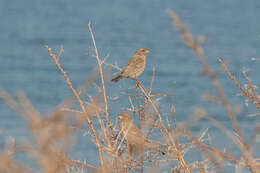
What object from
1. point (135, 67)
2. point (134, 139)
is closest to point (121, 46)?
point (135, 67)

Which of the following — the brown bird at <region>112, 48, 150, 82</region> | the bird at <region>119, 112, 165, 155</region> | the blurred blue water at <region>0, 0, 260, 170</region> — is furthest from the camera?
the blurred blue water at <region>0, 0, 260, 170</region>

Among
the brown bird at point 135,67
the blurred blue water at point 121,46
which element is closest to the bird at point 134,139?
the blurred blue water at point 121,46

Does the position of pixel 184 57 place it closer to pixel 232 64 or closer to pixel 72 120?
pixel 232 64

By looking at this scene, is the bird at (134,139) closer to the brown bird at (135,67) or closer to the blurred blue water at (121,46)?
the blurred blue water at (121,46)

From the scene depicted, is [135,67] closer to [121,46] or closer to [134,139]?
[134,139]

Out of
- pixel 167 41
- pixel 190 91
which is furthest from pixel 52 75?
pixel 167 41

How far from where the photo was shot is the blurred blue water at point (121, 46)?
1409 centimetres

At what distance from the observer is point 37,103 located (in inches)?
547

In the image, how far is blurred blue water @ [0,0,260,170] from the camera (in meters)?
14.1

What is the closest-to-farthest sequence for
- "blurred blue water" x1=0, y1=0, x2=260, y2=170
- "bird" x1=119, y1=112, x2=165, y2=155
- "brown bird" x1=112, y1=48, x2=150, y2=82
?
"bird" x1=119, y1=112, x2=165, y2=155, "brown bird" x1=112, y1=48, x2=150, y2=82, "blurred blue water" x1=0, y1=0, x2=260, y2=170

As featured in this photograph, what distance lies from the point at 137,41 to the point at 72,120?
68.1 ft

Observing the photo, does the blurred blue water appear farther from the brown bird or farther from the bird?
the bird

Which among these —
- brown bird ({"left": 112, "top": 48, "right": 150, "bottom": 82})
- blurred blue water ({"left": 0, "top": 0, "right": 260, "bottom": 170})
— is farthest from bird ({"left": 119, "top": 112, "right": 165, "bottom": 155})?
brown bird ({"left": 112, "top": 48, "right": 150, "bottom": 82})

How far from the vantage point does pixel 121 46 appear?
2114cm
